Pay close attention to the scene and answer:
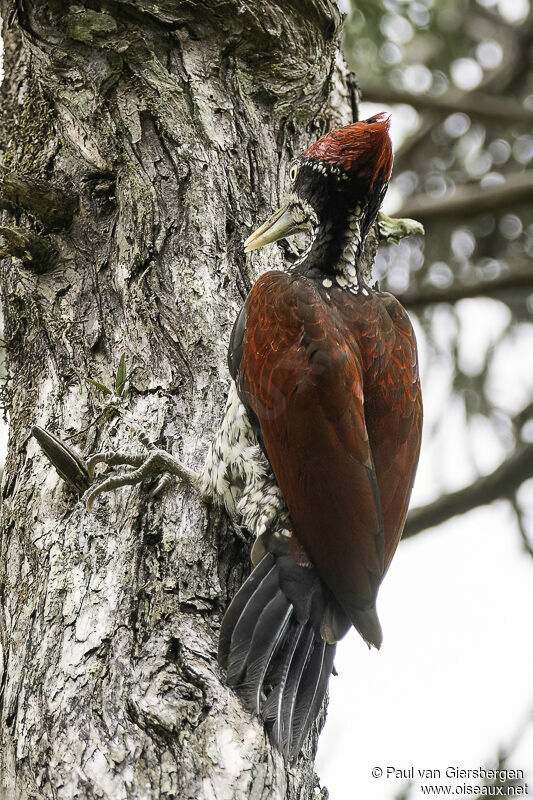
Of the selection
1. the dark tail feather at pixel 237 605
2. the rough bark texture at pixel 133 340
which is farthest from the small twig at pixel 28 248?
the dark tail feather at pixel 237 605

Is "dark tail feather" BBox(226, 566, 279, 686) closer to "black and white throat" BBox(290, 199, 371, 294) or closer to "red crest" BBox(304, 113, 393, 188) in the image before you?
"black and white throat" BBox(290, 199, 371, 294)

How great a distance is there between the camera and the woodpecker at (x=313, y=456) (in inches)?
81.5

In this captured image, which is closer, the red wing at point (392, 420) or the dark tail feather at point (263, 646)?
the dark tail feather at point (263, 646)

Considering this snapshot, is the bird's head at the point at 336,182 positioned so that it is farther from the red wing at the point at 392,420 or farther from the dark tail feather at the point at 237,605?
the dark tail feather at the point at 237,605

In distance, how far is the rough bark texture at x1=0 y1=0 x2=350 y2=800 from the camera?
5.70 ft

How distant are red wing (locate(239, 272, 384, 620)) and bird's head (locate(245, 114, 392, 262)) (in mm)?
387

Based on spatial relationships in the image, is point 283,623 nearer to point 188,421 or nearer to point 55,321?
point 188,421

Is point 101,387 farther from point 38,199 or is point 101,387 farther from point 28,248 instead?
point 38,199

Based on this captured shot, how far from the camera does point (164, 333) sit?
2.49m

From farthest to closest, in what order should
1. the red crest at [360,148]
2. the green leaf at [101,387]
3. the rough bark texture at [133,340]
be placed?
the red crest at [360,148]
the green leaf at [101,387]
the rough bark texture at [133,340]

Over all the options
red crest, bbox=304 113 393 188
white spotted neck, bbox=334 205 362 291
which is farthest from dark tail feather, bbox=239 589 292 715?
red crest, bbox=304 113 393 188

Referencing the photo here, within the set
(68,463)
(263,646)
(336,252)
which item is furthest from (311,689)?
(336,252)

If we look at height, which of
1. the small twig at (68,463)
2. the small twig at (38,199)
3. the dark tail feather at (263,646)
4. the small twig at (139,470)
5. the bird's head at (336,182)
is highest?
the small twig at (38,199)

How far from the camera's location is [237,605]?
1968 mm
